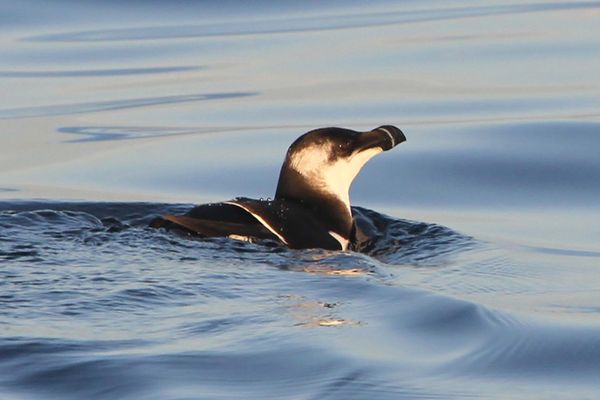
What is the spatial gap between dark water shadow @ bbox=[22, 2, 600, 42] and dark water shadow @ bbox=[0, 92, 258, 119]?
2.69m

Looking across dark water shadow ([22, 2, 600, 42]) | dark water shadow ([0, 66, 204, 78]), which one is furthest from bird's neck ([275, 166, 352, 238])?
dark water shadow ([22, 2, 600, 42])

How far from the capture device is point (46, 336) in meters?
6.58

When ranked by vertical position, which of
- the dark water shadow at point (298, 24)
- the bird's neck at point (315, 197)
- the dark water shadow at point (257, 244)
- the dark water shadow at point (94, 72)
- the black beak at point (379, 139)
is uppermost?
the dark water shadow at point (298, 24)

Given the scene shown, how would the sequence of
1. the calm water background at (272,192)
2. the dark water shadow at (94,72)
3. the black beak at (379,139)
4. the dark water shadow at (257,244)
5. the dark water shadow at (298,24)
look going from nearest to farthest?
the calm water background at (272,192)
the dark water shadow at (257,244)
the black beak at (379,139)
the dark water shadow at (94,72)
the dark water shadow at (298,24)

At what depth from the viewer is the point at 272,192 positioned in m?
11.0

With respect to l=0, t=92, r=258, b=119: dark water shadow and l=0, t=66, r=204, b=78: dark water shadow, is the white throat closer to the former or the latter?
l=0, t=92, r=258, b=119: dark water shadow

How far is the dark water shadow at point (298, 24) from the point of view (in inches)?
658

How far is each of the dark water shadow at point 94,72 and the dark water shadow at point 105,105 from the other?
1.03m

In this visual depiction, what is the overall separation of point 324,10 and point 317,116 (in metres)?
5.13

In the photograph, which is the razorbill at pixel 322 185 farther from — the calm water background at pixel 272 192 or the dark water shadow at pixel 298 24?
the dark water shadow at pixel 298 24

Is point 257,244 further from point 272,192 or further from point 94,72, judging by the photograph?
point 94,72

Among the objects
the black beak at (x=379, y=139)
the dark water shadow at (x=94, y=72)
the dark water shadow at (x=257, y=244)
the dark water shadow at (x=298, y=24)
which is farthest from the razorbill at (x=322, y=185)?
the dark water shadow at (x=298, y=24)

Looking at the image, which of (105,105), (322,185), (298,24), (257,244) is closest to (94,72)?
(105,105)

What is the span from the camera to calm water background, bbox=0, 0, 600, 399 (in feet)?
21.1
